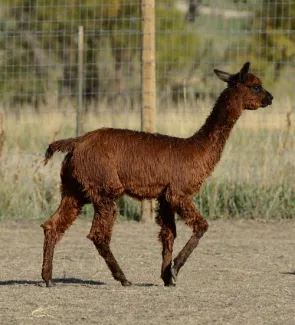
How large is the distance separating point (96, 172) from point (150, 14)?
4.68m

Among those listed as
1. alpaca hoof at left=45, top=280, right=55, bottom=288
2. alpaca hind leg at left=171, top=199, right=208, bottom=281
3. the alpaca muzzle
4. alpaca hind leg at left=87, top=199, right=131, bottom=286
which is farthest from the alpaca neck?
alpaca hoof at left=45, top=280, right=55, bottom=288

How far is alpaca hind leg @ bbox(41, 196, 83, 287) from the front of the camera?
8273 millimetres

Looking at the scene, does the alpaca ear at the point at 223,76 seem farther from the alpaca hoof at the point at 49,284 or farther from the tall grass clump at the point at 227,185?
the tall grass clump at the point at 227,185

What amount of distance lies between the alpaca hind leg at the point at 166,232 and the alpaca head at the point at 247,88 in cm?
107

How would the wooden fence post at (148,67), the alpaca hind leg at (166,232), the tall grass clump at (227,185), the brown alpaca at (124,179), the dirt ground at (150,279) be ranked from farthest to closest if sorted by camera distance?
the tall grass clump at (227,185) → the wooden fence post at (148,67) → the alpaca hind leg at (166,232) → the brown alpaca at (124,179) → the dirt ground at (150,279)

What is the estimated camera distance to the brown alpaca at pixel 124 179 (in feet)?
26.7

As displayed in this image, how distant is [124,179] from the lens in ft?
27.0

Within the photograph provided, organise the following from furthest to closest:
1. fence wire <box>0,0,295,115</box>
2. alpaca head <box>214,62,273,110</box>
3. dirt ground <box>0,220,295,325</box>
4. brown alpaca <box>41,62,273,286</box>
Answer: fence wire <box>0,0,295,115</box> < alpaca head <box>214,62,273,110</box> < brown alpaca <box>41,62,273,286</box> < dirt ground <box>0,220,295,325</box>

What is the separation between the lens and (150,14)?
12.4 m

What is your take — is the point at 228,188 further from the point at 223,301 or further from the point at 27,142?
the point at 223,301

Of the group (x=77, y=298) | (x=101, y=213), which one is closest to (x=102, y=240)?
(x=101, y=213)

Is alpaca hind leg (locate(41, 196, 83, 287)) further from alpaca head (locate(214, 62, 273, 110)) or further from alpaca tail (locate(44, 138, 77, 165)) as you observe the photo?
alpaca head (locate(214, 62, 273, 110))

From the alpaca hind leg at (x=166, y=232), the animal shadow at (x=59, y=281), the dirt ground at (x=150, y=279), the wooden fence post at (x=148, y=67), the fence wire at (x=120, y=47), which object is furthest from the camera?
the fence wire at (x=120, y=47)

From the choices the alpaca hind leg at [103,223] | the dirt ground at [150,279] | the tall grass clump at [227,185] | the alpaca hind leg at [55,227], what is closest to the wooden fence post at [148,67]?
the tall grass clump at [227,185]
